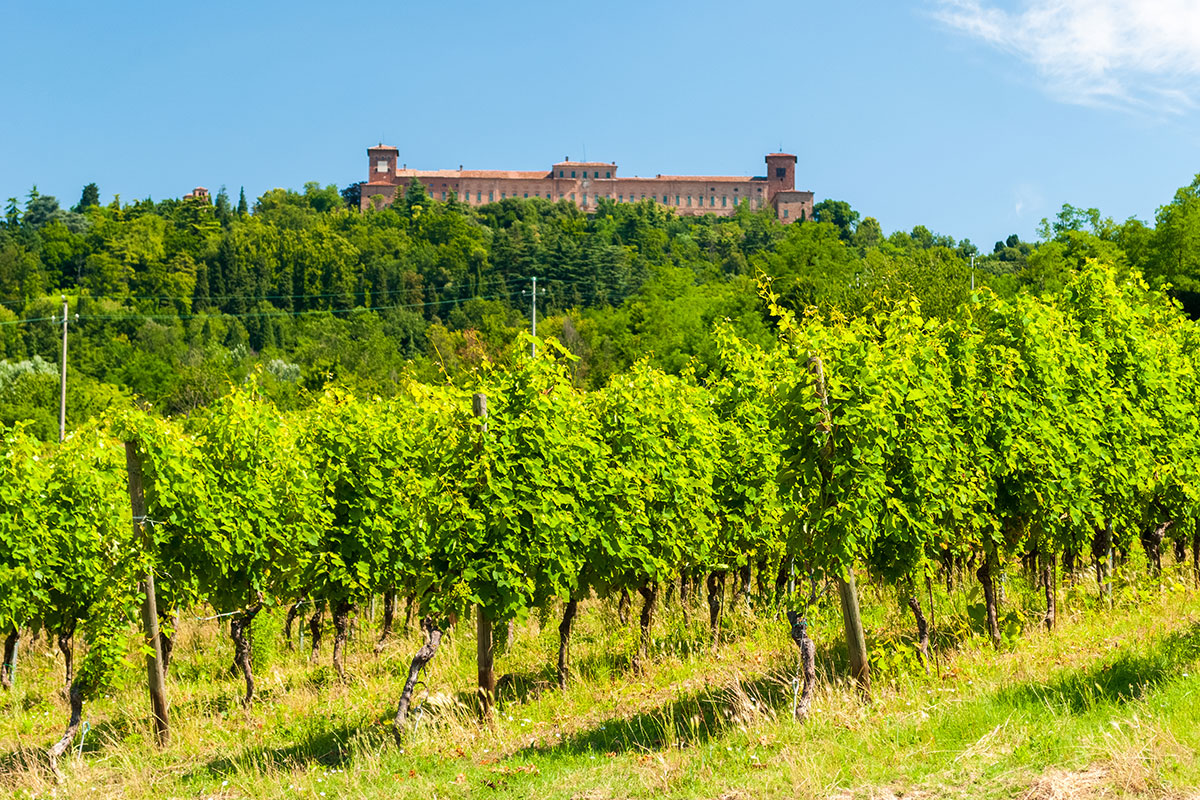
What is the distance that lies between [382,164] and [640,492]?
15984 cm

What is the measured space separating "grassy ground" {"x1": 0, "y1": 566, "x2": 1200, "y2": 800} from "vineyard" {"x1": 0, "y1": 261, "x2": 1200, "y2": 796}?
1.11ft

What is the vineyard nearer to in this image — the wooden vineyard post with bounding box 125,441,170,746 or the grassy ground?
the wooden vineyard post with bounding box 125,441,170,746

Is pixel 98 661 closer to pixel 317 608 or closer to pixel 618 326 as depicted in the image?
pixel 317 608

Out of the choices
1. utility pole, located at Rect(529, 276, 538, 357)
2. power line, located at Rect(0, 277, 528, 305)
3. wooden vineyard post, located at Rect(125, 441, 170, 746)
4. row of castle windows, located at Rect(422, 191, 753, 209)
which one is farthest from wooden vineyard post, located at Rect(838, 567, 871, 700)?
row of castle windows, located at Rect(422, 191, 753, 209)

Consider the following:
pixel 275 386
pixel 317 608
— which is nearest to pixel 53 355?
pixel 275 386

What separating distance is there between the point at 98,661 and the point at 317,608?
16.9 feet

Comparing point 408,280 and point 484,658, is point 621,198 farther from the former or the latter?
point 484,658

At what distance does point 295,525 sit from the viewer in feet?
37.7

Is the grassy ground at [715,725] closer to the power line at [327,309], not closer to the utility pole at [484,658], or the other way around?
the utility pole at [484,658]

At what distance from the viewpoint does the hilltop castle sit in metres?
160

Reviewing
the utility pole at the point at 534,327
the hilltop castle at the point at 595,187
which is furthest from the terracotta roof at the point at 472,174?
the utility pole at the point at 534,327

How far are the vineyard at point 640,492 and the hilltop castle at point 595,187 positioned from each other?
489 feet

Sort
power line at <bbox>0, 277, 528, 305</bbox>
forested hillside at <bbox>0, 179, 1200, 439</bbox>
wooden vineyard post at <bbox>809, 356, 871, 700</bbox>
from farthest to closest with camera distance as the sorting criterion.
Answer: power line at <bbox>0, 277, 528, 305</bbox>
forested hillside at <bbox>0, 179, 1200, 439</bbox>
wooden vineyard post at <bbox>809, 356, 871, 700</bbox>

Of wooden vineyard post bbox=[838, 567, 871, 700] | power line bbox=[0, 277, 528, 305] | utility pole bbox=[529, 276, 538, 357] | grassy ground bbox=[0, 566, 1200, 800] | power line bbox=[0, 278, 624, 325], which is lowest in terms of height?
grassy ground bbox=[0, 566, 1200, 800]
